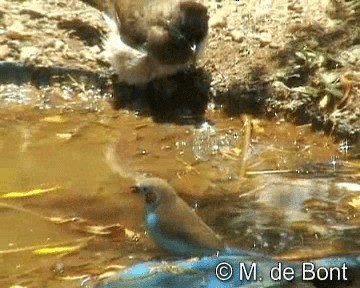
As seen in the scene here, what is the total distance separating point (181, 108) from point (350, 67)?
4.04ft

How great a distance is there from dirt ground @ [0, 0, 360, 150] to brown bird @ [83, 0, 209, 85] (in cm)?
27

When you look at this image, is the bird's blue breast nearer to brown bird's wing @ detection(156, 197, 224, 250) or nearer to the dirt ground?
brown bird's wing @ detection(156, 197, 224, 250)

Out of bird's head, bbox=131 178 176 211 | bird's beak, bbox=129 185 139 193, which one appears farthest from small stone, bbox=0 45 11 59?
bird's head, bbox=131 178 176 211

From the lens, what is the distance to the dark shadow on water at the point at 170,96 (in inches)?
306

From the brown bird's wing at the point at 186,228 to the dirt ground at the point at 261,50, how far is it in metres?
2.14

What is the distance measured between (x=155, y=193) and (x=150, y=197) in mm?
40

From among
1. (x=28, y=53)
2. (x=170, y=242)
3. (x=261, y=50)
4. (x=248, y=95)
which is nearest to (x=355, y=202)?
(x=170, y=242)

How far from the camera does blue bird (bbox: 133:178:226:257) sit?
5020 mm

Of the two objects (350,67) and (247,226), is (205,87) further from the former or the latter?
(247,226)

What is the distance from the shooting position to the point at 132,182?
20.4 feet

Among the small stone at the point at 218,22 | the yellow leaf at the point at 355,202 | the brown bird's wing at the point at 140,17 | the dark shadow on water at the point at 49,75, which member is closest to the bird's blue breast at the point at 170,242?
the yellow leaf at the point at 355,202

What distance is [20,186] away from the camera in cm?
616

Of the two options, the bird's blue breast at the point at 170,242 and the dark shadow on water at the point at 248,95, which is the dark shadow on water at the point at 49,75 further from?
the bird's blue breast at the point at 170,242

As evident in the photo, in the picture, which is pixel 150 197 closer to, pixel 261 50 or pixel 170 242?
pixel 170 242
